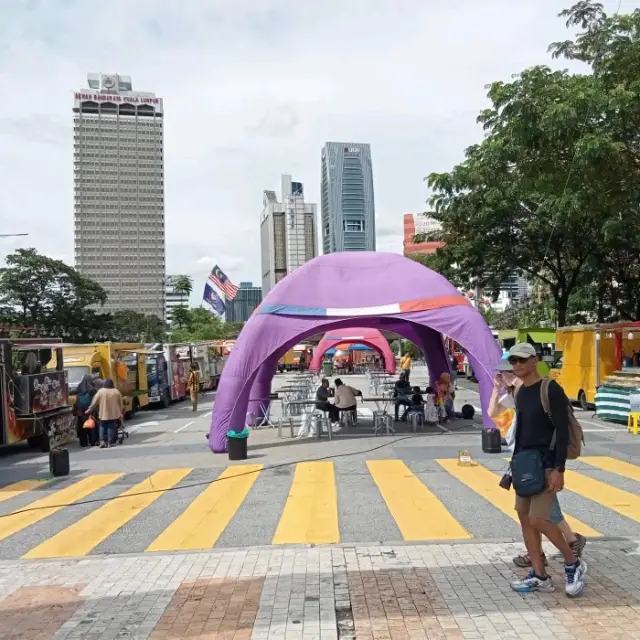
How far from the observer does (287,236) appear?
151 meters

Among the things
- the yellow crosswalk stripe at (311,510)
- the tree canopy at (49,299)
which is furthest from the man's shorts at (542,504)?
the tree canopy at (49,299)

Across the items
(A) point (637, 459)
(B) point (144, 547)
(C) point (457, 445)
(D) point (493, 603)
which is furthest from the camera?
(C) point (457, 445)

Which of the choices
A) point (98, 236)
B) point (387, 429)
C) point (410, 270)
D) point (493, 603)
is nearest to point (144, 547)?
point (493, 603)

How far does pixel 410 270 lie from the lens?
1616cm

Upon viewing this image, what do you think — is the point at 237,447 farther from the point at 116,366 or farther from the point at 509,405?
the point at 116,366

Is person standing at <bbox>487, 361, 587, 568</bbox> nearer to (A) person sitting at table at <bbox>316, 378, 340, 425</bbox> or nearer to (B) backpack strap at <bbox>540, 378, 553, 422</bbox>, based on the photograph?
(B) backpack strap at <bbox>540, 378, 553, 422</bbox>

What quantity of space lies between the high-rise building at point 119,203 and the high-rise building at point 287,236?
75.3ft

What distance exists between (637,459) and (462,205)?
691 inches

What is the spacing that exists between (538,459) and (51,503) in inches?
289

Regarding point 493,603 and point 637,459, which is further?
point 637,459

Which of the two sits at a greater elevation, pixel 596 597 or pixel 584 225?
pixel 584 225

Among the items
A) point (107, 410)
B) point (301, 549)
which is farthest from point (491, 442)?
point (107, 410)

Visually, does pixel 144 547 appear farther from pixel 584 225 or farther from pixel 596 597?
pixel 584 225

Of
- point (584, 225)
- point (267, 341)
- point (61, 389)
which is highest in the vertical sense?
point (584, 225)
